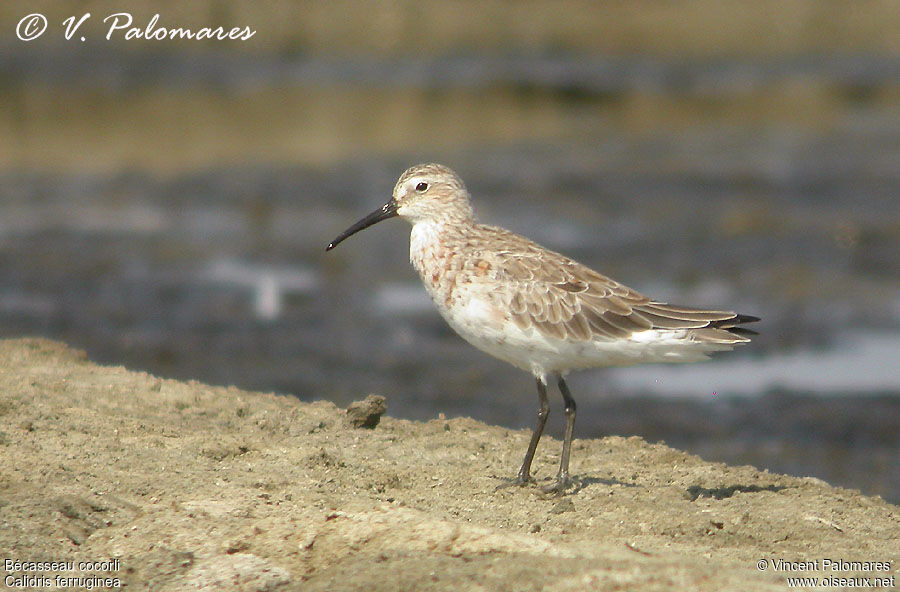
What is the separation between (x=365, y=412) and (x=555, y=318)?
1.54 meters

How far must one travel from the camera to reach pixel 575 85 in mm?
30203

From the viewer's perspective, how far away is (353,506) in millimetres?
5844

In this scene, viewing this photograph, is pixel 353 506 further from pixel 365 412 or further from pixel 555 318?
pixel 365 412

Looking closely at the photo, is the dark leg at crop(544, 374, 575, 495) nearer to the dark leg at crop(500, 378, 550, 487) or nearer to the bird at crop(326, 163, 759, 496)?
the bird at crop(326, 163, 759, 496)

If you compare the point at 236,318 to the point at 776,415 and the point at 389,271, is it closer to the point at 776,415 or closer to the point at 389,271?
the point at 389,271

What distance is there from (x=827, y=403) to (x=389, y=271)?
6.23m

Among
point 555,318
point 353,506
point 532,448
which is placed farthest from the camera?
point 532,448

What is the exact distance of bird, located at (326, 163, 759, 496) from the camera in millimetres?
6570

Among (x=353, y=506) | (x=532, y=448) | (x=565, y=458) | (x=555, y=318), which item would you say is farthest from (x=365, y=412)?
(x=353, y=506)

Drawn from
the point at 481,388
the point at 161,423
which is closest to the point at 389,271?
the point at 481,388

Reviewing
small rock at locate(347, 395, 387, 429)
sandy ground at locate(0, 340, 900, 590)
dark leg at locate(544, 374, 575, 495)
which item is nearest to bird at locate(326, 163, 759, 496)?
dark leg at locate(544, 374, 575, 495)

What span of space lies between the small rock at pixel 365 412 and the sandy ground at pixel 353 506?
26 millimetres

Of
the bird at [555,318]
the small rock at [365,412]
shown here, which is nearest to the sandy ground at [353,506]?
the small rock at [365,412]

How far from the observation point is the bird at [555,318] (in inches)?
259
